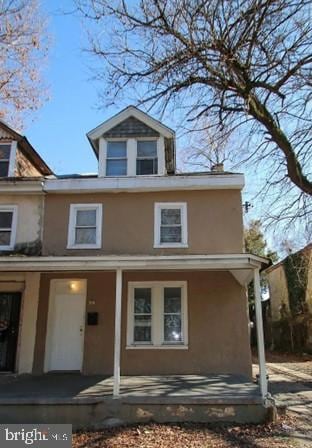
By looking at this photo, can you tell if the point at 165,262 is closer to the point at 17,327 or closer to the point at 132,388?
the point at 132,388

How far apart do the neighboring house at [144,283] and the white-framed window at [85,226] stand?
0.03m

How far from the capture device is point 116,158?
11672 millimetres

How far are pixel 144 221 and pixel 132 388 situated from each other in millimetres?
4526

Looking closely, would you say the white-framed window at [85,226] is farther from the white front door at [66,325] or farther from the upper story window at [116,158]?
the upper story window at [116,158]

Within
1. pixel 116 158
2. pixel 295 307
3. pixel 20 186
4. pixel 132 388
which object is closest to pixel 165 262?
pixel 132 388

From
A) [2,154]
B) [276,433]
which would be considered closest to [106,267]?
[276,433]

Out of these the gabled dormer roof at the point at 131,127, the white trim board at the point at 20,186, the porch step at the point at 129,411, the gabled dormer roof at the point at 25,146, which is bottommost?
the porch step at the point at 129,411

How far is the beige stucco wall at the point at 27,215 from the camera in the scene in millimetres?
10875


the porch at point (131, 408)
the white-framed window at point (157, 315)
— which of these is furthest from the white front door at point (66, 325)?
the porch at point (131, 408)

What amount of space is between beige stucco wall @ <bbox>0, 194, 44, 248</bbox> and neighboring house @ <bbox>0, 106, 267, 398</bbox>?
262 mm

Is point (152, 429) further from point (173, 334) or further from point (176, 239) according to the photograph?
point (176, 239)

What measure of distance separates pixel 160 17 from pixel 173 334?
7664 mm

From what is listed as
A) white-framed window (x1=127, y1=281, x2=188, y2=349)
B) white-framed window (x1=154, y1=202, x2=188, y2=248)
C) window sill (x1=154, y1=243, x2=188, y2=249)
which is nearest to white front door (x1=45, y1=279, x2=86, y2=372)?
white-framed window (x1=127, y1=281, x2=188, y2=349)

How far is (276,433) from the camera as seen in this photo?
6414 mm
